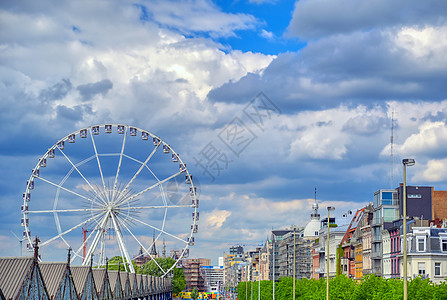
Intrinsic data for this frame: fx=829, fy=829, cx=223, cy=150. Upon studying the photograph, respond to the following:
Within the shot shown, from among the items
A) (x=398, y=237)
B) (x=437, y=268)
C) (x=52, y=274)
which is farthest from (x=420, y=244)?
(x=52, y=274)

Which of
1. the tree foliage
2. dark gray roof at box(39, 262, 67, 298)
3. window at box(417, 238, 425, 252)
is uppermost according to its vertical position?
window at box(417, 238, 425, 252)

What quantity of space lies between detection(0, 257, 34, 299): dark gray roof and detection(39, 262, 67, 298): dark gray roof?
10.4 m

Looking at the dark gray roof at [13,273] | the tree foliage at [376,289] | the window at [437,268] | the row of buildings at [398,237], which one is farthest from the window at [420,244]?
the dark gray roof at [13,273]

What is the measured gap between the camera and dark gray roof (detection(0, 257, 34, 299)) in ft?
168

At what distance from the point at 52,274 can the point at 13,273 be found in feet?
41.2

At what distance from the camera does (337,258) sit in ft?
606

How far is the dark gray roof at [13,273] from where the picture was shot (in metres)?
51.3

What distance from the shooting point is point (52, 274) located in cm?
6438

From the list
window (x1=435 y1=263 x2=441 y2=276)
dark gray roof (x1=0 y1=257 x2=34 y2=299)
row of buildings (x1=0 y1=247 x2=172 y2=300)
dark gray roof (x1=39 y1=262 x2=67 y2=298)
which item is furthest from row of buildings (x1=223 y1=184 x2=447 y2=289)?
dark gray roof (x1=0 y1=257 x2=34 y2=299)

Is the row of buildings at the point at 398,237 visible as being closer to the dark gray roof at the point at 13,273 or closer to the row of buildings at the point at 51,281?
the row of buildings at the point at 51,281

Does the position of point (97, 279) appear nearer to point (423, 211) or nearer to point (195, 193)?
point (195, 193)

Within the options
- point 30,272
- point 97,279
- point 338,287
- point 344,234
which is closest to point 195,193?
point 338,287

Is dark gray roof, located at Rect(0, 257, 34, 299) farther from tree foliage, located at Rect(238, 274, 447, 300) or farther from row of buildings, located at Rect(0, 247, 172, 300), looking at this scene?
tree foliage, located at Rect(238, 274, 447, 300)

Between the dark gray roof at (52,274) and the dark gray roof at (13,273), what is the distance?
34.0 ft
